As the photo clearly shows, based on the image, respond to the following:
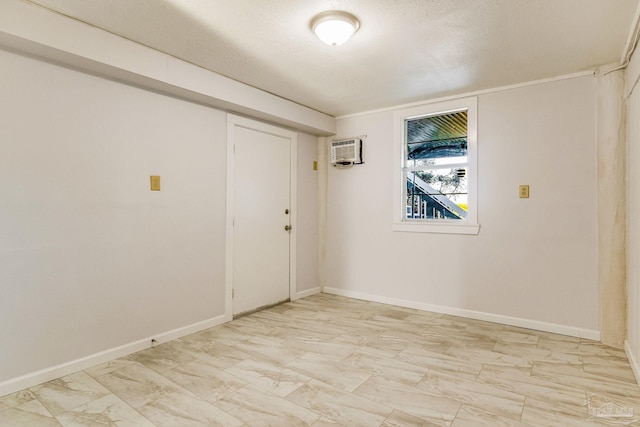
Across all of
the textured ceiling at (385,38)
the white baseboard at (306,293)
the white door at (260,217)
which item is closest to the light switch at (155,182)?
→ the white door at (260,217)

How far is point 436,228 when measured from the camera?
13.0 ft

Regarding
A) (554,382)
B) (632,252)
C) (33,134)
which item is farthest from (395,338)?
(33,134)

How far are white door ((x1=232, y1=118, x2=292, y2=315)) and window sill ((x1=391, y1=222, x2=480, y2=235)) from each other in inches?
55.2

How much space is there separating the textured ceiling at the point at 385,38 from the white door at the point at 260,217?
724 millimetres

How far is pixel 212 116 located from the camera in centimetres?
349

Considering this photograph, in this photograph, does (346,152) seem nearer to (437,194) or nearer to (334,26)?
(437,194)

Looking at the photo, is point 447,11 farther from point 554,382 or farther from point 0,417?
point 0,417

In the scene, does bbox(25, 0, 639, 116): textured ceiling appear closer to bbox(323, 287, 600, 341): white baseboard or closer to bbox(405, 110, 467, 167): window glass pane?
bbox(405, 110, 467, 167): window glass pane

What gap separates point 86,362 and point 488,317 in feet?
11.8

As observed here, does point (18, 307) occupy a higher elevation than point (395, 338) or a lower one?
higher

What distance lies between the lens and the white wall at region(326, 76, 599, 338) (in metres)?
3.18

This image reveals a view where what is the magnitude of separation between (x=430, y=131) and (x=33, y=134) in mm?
3698

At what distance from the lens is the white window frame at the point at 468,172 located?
12.2 feet

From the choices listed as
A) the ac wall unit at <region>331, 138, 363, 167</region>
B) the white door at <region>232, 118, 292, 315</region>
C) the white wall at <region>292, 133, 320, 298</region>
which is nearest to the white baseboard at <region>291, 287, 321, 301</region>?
the white wall at <region>292, 133, 320, 298</region>
